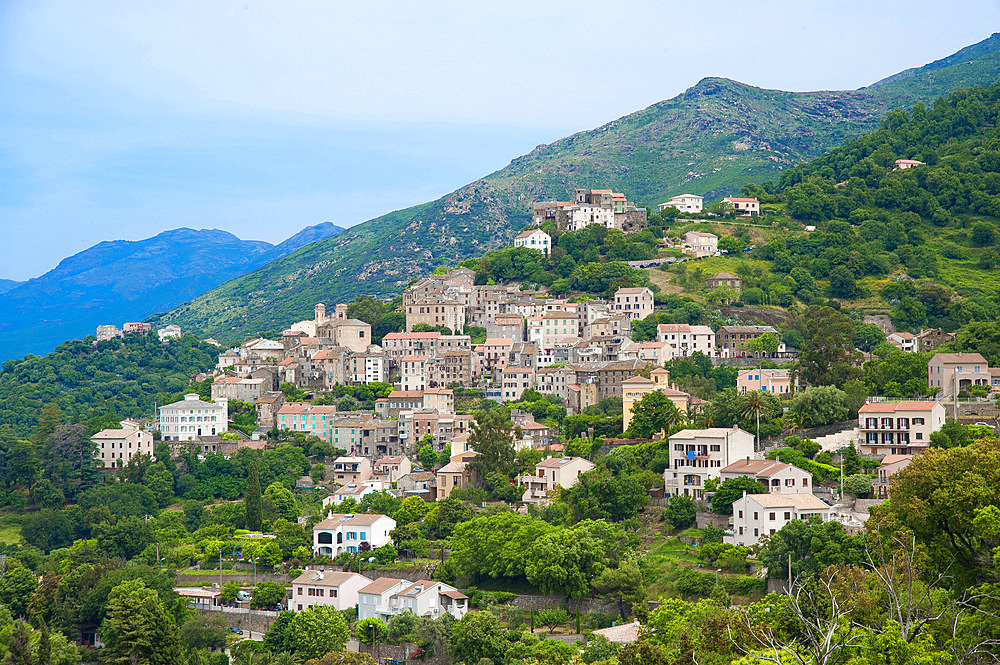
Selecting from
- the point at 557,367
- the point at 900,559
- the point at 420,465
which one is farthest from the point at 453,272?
the point at 900,559

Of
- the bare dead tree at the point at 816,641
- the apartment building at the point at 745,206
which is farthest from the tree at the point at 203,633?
the apartment building at the point at 745,206

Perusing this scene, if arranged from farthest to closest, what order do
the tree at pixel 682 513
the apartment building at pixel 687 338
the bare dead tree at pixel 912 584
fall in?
the apartment building at pixel 687 338 → the tree at pixel 682 513 → the bare dead tree at pixel 912 584

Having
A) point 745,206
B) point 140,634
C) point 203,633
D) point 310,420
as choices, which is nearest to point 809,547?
point 203,633

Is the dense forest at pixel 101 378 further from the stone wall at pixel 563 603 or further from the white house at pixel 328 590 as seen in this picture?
the stone wall at pixel 563 603

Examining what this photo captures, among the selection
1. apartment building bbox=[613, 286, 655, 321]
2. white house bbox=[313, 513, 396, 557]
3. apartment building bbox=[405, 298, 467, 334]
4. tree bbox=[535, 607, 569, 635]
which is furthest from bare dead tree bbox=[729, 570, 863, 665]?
apartment building bbox=[405, 298, 467, 334]

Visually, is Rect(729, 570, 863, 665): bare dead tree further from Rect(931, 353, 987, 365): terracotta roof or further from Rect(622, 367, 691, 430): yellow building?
Rect(931, 353, 987, 365): terracotta roof

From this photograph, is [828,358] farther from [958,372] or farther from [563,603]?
[563,603]
